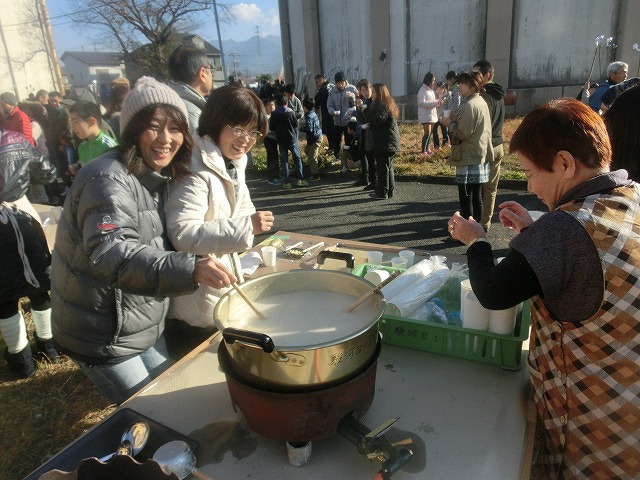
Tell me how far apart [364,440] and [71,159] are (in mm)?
8278

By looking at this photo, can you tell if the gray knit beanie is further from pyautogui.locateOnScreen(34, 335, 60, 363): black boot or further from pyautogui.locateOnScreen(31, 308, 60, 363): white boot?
pyautogui.locateOnScreen(34, 335, 60, 363): black boot

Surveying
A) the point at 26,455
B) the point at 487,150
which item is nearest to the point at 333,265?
the point at 26,455

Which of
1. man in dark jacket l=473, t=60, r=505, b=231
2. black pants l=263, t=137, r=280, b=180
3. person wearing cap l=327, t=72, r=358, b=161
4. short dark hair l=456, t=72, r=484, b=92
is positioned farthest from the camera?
person wearing cap l=327, t=72, r=358, b=161

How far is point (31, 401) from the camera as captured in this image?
2.87 m

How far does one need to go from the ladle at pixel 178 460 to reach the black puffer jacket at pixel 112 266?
1.50ft

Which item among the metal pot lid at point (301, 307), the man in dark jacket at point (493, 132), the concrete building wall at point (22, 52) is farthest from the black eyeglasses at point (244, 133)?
the concrete building wall at point (22, 52)

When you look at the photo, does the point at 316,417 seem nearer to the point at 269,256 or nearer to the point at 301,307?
the point at 301,307

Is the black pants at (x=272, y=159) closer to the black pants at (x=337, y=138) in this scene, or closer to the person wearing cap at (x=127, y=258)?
the black pants at (x=337, y=138)

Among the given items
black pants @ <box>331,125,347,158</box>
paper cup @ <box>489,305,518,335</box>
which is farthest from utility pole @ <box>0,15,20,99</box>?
paper cup @ <box>489,305,518,335</box>

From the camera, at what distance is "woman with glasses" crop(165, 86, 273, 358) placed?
1.81 metres

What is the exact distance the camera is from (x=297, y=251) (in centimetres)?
262

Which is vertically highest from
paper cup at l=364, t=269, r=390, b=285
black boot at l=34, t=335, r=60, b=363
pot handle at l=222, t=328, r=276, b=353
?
pot handle at l=222, t=328, r=276, b=353

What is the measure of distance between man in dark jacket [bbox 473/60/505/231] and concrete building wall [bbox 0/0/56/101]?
19896 mm

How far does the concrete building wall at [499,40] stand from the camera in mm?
12266
